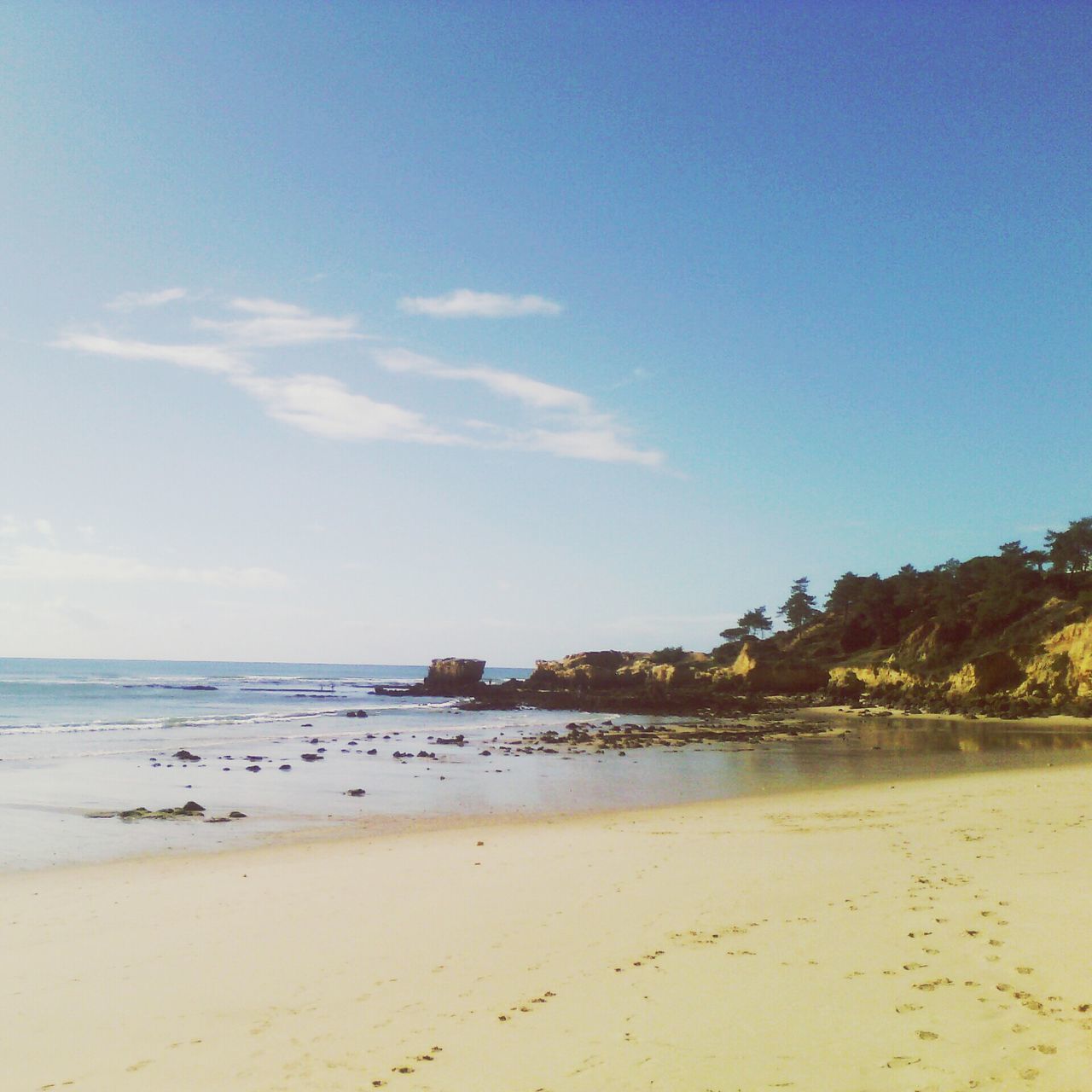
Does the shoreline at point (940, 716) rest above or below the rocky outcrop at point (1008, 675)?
below

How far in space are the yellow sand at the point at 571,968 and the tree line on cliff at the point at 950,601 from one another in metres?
44.8

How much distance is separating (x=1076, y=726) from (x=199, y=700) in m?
65.3

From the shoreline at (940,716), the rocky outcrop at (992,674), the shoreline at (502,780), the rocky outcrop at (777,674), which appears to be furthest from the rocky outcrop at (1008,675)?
the rocky outcrop at (777,674)

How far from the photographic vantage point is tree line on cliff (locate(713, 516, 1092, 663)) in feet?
187

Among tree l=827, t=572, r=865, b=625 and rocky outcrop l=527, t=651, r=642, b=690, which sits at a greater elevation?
tree l=827, t=572, r=865, b=625

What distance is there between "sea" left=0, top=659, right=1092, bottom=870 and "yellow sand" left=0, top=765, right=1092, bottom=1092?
4277mm

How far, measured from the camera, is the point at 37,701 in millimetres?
60938

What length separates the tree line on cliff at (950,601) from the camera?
57.0 metres

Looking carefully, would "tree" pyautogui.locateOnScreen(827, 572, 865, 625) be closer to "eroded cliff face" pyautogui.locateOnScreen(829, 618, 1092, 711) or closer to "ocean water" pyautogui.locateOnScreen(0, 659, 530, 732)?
"eroded cliff face" pyautogui.locateOnScreen(829, 618, 1092, 711)

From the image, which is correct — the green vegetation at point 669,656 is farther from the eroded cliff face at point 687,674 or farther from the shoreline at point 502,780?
the shoreline at point 502,780

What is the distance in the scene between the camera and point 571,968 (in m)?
8.08

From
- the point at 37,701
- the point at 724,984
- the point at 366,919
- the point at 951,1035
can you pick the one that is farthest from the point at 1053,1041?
the point at 37,701

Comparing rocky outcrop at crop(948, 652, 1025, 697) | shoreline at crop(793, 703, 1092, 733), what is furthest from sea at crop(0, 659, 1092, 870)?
rocky outcrop at crop(948, 652, 1025, 697)

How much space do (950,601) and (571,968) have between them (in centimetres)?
6100
